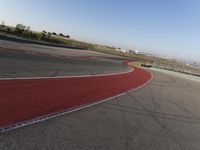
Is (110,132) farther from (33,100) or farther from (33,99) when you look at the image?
(33,99)

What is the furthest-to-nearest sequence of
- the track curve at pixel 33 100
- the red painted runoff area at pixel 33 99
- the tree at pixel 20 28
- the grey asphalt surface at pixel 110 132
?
the tree at pixel 20 28, the red painted runoff area at pixel 33 99, the track curve at pixel 33 100, the grey asphalt surface at pixel 110 132

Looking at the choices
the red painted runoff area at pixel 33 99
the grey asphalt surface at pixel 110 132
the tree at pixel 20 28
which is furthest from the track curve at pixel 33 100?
the tree at pixel 20 28

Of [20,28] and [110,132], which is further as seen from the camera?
[20,28]

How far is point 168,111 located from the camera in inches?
417

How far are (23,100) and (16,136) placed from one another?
3.10 meters

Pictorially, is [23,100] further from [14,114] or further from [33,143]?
[33,143]

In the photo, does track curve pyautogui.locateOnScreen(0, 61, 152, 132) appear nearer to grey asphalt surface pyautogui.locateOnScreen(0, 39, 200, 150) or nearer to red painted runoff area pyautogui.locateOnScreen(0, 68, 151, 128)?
red painted runoff area pyautogui.locateOnScreen(0, 68, 151, 128)

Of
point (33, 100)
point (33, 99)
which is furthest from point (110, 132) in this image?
point (33, 99)

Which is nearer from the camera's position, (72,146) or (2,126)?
(72,146)

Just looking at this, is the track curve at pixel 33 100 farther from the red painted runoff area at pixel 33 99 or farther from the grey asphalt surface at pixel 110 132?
the grey asphalt surface at pixel 110 132

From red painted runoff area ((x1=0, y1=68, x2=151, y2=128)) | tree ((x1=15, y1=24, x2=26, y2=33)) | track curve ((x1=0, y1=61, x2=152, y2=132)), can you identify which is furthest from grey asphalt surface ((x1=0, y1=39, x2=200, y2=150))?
tree ((x1=15, y1=24, x2=26, y2=33))

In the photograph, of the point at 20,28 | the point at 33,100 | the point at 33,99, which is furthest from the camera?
the point at 20,28

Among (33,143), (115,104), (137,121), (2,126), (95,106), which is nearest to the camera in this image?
(33,143)

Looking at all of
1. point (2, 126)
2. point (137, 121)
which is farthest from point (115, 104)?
point (2, 126)
